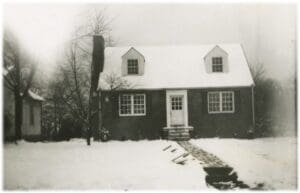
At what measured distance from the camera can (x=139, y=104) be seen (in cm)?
1313

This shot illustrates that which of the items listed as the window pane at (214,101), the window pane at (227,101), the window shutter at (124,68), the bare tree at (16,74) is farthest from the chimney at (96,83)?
the window pane at (227,101)

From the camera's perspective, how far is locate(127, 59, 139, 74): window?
484 inches

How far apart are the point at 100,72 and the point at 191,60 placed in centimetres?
251

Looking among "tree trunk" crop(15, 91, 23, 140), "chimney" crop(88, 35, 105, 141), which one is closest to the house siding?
"chimney" crop(88, 35, 105, 141)

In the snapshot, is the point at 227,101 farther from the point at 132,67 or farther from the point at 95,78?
the point at 95,78

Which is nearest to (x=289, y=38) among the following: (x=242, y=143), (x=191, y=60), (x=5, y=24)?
(x=242, y=143)

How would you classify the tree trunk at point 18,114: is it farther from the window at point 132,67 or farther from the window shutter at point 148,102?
the window shutter at point 148,102

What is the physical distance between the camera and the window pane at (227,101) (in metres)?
12.9

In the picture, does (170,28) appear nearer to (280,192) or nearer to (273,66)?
(273,66)

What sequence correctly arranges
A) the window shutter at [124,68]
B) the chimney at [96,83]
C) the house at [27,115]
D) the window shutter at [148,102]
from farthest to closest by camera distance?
1. the window shutter at [148,102]
2. the window shutter at [124,68]
3. the chimney at [96,83]
4. the house at [27,115]

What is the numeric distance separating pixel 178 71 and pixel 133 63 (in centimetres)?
126

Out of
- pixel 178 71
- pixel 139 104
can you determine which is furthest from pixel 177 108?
pixel 139 104

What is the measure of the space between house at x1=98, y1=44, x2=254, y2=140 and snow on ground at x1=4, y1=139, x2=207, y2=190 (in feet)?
7.96

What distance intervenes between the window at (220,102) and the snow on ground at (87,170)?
13.7 feet
